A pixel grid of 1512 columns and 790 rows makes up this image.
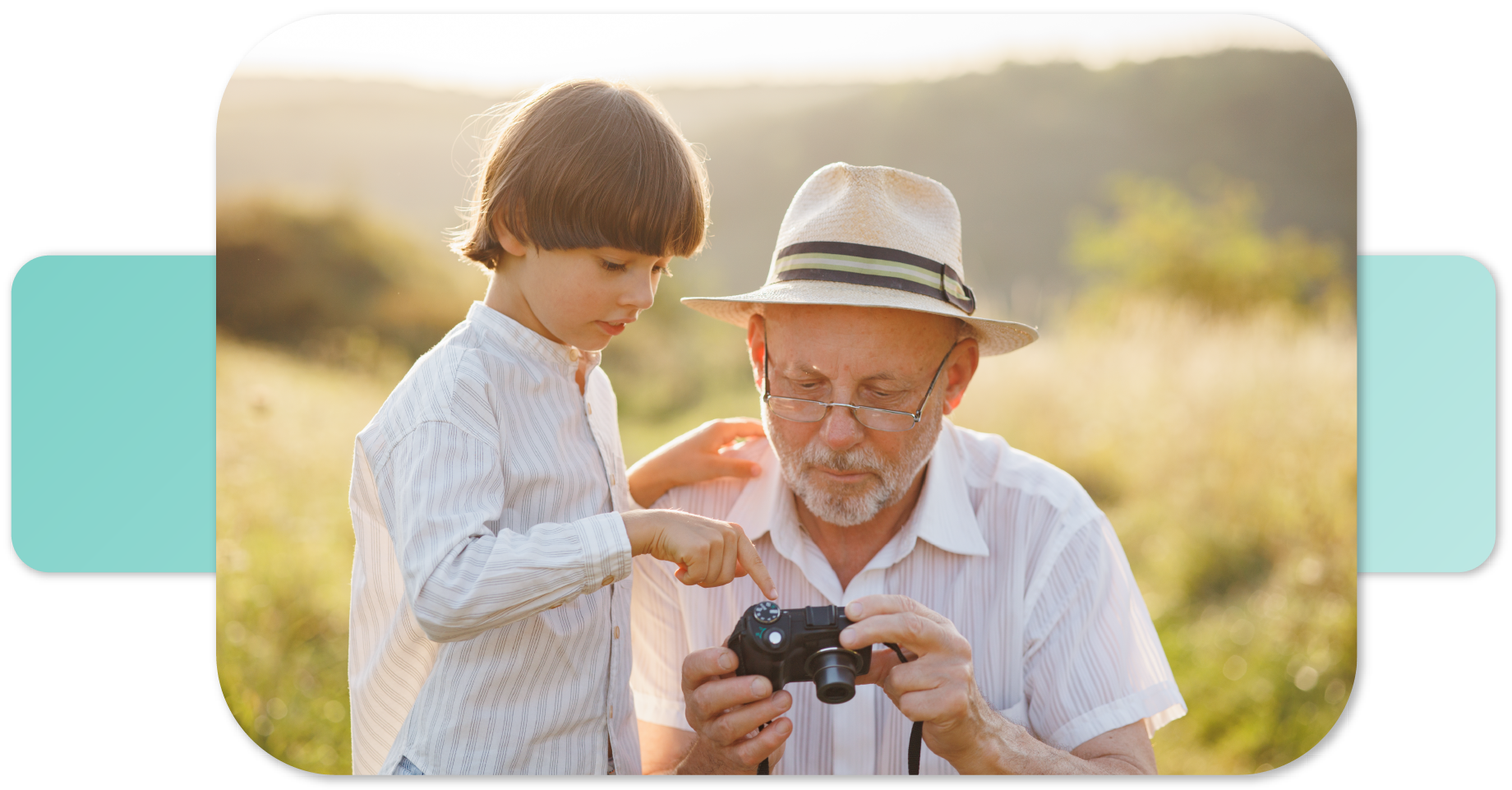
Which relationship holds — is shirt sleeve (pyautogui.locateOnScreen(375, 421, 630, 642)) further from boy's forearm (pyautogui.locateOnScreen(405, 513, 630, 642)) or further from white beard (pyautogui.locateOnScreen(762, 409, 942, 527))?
white beard (pyautogui.locateOnScreen(762, 409, 942, 527))


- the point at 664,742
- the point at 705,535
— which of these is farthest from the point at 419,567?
the point at 664,742

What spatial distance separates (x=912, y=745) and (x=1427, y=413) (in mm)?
1085

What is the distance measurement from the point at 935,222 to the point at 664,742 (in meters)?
1.25

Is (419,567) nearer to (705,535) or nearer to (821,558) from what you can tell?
(705,535)

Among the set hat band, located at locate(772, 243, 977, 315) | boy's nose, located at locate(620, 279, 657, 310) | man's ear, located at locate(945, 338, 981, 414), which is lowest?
man's ear, located at locate(945, 338, 981, 414)

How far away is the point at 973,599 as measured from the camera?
2.10 metres

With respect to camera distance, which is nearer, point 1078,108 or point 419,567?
point 419,567

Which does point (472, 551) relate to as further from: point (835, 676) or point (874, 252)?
point (874, 252)

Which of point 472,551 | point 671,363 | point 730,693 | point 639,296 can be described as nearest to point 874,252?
point 639,296

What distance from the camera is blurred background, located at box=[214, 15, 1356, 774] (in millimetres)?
2537

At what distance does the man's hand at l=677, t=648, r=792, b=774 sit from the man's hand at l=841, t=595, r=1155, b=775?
0.57 feet

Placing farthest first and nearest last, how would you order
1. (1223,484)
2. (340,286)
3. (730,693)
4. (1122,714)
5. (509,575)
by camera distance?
(340,286) < (1223,484) < (1122,714) < (730,693) < (509,575)

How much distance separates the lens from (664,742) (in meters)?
2.09

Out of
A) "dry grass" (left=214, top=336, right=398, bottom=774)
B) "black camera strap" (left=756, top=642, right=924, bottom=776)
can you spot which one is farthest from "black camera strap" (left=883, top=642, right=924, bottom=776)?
"dry grass" (left=214, top=336, right=398, bottom=774)
